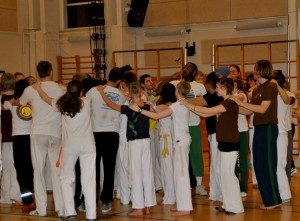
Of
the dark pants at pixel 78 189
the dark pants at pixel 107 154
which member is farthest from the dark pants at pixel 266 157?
the dark pants at pixel 78 189

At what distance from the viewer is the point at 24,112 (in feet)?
25.7

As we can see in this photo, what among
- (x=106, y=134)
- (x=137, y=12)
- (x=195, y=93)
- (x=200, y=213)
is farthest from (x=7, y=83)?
(x=137, y=12)

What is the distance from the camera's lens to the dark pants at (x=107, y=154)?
7.63 metres

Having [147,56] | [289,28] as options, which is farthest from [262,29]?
[147,56]

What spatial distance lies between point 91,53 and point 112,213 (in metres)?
9.57

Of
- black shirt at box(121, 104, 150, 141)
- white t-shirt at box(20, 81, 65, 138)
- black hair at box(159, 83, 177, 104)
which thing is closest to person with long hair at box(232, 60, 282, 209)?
black hair at box(159, 83, 177, 104)

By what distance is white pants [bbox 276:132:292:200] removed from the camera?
8.00m

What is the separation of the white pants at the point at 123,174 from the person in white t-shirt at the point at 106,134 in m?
0.38

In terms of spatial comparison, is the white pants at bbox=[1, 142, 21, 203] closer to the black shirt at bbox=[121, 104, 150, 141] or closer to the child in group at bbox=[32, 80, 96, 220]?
the child in group at bbox=[32, 80, 96, 220]

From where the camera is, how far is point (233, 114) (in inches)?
282

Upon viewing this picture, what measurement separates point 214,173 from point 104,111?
5.29 ft

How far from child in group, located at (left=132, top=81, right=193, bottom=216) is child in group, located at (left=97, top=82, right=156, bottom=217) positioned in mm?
303

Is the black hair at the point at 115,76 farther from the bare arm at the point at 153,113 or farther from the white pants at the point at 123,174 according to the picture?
the white pants at the point at 123,174

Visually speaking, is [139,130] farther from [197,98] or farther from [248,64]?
[248,64]
